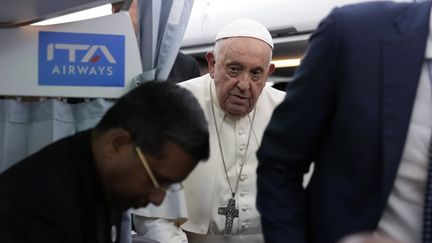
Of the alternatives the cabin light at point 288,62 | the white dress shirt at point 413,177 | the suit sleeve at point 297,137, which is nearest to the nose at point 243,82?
the suit sleeve at point 297,137

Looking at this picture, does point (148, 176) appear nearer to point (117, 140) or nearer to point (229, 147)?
point (117, 140)

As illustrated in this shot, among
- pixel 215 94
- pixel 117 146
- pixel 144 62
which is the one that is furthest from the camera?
pixel 215 94

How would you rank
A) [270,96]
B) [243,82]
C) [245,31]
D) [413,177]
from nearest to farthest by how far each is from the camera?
[413,177] → [243,82] → [245,31] → [270,96]

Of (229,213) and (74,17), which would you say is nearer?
(74,17)

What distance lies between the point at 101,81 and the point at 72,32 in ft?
0.58

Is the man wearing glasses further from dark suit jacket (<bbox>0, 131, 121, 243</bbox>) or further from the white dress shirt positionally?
the white dress shirt

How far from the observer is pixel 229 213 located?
214 centimetres

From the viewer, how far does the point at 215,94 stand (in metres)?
2.37

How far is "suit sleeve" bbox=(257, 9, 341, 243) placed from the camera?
1166mm

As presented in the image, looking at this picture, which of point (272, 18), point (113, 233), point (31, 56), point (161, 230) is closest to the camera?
point (113, 233)

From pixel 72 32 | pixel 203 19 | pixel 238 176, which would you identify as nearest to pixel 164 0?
pixel 72 32

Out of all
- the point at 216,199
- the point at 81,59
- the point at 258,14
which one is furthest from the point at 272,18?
the point at 81,59

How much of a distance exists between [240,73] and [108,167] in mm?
1073

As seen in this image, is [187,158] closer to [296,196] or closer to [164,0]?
[296,196]
